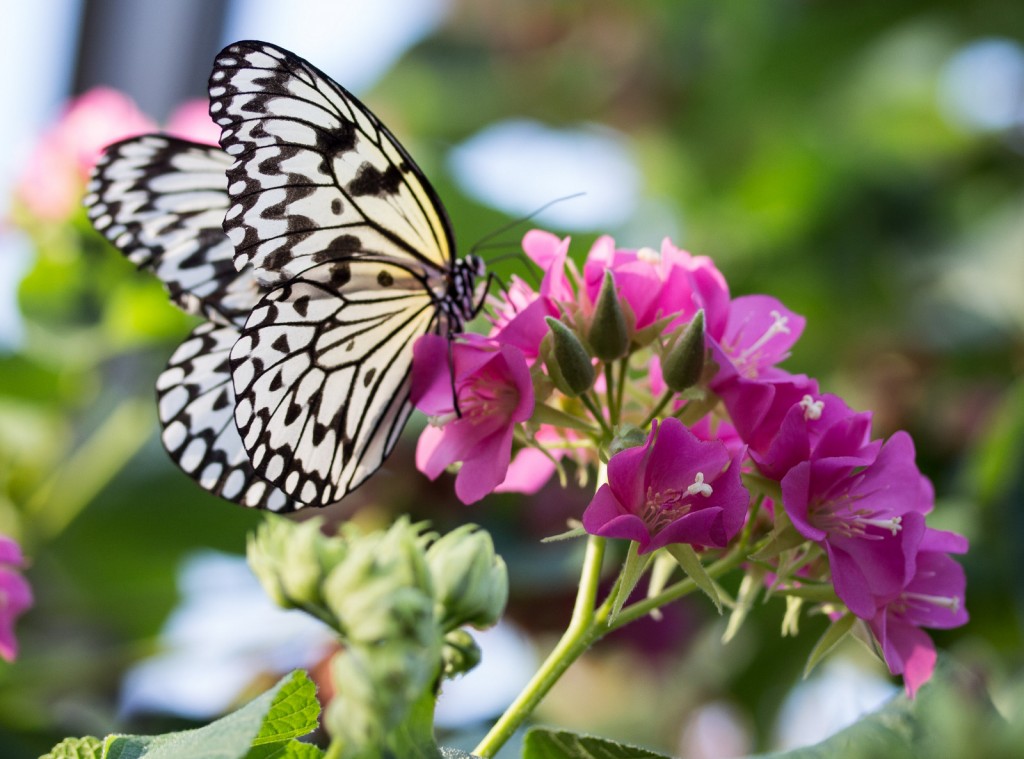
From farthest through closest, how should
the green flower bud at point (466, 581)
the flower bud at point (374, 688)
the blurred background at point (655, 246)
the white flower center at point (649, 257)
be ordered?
1. the blurred background at point (655, 246)
2. the white flower center at point (649, 257)
3. the green flower bud at point (466, 581)
4. the flower bud at point (374, 688)

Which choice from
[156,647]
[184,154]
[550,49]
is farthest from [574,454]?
[550,49]

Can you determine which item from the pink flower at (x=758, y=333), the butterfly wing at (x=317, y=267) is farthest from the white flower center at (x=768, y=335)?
the butterfly wing at (x=317, y=267)

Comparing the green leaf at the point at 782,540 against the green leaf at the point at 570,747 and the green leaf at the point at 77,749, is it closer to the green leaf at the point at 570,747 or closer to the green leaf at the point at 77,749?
the green leaf at the point at 570,747

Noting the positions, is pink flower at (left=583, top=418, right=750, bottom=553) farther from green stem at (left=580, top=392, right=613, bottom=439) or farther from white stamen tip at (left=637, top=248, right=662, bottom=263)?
white stamen tip at (left=637, top=248, right=662, bottom=263)

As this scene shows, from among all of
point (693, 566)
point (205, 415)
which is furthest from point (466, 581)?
point (205, 415)

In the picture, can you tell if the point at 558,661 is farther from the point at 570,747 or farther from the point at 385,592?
the point at 385,592

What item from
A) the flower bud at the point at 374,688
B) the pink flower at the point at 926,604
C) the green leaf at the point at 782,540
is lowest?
the pink flower at the point at 926,604

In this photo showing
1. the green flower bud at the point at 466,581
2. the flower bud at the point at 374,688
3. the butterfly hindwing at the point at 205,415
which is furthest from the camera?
the butterfly hindwing at the point at 205,415

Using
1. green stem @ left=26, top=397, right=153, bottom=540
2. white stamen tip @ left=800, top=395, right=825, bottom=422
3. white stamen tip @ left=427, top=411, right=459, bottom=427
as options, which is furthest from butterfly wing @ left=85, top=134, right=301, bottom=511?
green stem @ left=26, top=397, right=153, bottom=540
